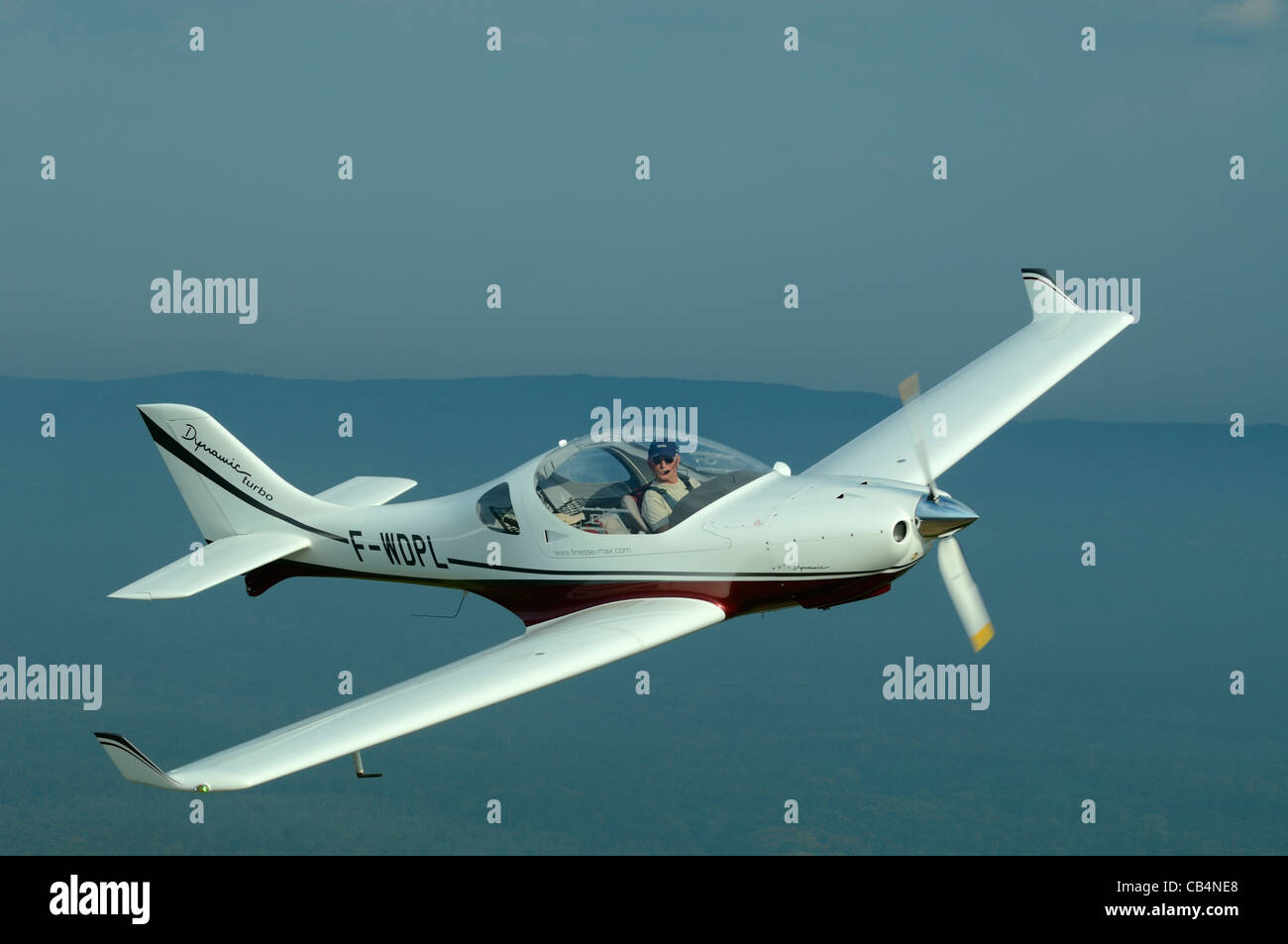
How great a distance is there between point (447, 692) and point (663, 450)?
162 inches

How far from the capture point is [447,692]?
41.8ft

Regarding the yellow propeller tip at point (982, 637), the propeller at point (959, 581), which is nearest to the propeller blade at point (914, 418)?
the propeller at point (959, 581)

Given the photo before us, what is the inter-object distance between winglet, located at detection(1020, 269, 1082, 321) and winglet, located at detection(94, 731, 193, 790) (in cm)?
1575

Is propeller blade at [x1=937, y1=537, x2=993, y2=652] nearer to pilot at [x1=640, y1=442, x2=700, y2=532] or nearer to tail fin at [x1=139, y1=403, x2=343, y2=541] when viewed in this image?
pilot at [x1=640, y1=442, x2=700, y2=532]

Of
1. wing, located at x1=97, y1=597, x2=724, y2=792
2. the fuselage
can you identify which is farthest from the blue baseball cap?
wing, located at x1=97, y1=597, x2=724, y2=792

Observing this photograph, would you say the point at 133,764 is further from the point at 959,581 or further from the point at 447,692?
the point at 959,581

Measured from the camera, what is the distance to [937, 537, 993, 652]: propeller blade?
14586 mm

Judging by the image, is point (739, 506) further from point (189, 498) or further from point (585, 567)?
point (189, 498)

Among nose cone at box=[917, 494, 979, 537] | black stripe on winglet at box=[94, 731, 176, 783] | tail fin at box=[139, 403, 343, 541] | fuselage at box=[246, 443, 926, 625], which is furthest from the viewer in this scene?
tail fin at box=[139, 403, 343, 541]

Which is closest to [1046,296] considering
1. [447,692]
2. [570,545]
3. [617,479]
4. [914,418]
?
[914,418]

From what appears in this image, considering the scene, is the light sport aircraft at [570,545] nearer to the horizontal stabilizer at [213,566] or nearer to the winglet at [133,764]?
the horizontal stabilizer at [213,566]

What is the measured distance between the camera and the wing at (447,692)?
1069cm

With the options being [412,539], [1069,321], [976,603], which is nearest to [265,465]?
[412,539]

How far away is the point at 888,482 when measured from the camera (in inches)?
592
